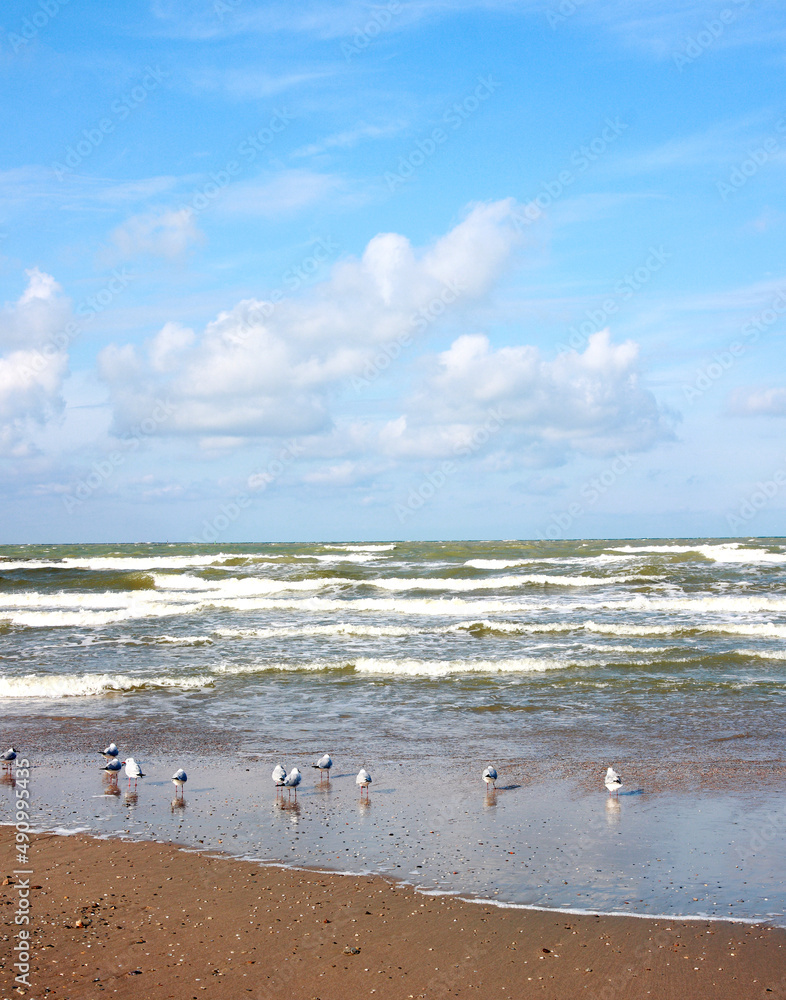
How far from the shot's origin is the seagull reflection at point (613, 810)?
7501 mm

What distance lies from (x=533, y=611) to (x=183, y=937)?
19.8 metres

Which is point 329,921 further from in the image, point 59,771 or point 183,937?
point 59,771

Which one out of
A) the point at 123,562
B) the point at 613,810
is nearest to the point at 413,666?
the point at 613,810

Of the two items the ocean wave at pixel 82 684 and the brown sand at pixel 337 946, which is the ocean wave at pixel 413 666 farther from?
the brown sand at pixel 337 946

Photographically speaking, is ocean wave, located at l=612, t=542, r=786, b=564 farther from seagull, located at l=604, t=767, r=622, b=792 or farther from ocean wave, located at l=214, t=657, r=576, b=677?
seagull, located at l=604, t=767, r=622, b=792

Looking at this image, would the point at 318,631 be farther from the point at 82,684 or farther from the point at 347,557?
the point at 347,557

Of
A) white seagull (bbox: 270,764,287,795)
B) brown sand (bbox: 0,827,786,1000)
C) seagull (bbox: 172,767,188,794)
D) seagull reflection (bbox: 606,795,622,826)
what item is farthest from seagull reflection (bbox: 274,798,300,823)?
seagull reflection (bbox: 606,795,622,826)

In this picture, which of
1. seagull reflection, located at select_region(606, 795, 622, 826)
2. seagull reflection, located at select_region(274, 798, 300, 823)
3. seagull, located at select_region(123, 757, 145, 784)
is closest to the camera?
seagull reflection, located at select_region(606, 795, 622, 826)

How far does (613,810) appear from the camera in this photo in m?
7.79

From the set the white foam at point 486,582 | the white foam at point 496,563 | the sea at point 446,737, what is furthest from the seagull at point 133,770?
the white foam at point 496,563

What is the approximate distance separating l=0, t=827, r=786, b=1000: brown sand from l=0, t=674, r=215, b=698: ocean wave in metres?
7.99

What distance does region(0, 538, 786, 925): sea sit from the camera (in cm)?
667

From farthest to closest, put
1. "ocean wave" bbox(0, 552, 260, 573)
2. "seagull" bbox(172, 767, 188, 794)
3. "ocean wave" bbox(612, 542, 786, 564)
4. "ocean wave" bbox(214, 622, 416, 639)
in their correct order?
1. "ocean wave" bbox(0, 552, 260, 573)
2. "ocean wave" bbox(612, 542, 786, 564)
3. "ocean wave" bbox(214, 622, 416, 639)
4. "seagull" bbox(172, 767, 188, 794)

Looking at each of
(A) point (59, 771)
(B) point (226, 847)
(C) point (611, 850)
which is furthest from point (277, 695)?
(C) point (611, 850)
